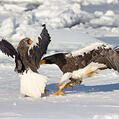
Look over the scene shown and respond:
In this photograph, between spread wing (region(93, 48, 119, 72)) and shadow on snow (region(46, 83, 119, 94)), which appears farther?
shadow on snow (region(46, 83, 119, 94))

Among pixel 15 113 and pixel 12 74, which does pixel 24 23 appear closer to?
pixel 12 74

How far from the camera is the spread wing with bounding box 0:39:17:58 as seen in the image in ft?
21.1

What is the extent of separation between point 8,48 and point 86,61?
1230mm

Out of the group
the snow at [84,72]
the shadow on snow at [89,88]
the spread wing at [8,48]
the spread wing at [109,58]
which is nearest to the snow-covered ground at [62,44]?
the shadow on snow at [89,88]

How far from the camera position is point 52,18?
63.2 ft

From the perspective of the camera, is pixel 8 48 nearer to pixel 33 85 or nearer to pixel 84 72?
pixel 33 85

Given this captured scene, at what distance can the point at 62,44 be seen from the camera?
16.1m

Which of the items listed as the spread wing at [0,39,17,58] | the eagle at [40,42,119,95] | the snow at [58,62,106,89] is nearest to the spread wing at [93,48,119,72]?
the eagle at [40,42,119,95]

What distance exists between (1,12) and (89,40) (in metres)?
7.12

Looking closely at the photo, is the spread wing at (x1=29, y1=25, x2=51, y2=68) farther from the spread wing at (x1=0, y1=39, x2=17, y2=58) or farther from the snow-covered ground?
the snow-covered ground

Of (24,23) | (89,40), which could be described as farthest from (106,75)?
(24,23)

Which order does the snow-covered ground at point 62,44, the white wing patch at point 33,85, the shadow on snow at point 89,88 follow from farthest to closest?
the shadow on snow at point 89,88 < the white wing patch at point 33,85 < the snow-covered ground at point 62,44

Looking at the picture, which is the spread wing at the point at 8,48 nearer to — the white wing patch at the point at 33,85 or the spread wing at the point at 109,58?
the white wing patch at the point at 33,85

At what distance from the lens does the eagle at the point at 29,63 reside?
19.5 ft
